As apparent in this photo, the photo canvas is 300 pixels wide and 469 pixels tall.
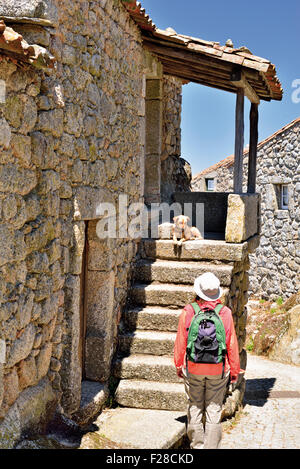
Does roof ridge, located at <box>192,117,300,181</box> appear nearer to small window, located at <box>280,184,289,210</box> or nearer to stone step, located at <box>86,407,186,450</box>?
small window, located at <box>280,184,289,210</box>

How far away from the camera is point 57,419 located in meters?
4.48

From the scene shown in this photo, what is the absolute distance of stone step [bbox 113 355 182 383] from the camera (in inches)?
231

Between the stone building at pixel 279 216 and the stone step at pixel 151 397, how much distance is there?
9753mm

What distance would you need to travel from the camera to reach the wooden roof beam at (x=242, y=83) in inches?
270

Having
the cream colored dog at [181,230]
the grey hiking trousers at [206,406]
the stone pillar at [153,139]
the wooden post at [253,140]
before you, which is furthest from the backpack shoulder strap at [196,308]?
the wooden post at [253,140]

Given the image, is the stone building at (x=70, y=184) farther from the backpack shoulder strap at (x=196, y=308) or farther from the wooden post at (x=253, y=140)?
the wooden post at (x=253, y=140)

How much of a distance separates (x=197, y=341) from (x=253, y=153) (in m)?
4.97

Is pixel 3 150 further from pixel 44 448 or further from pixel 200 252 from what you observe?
pixel 200 252

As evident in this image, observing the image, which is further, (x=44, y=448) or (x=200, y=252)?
(x=200, y=252)

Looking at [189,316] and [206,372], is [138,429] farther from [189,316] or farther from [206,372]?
[189,316]

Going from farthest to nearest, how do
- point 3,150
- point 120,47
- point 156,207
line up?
point 156,207 < point 120,47 < point 3,150

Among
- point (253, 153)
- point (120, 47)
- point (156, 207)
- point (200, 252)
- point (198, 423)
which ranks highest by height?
point (120, 47)

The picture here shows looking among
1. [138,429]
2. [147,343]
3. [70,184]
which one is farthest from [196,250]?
[70,184]

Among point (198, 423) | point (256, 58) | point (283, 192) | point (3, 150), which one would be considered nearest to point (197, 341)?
point (198, 423)
